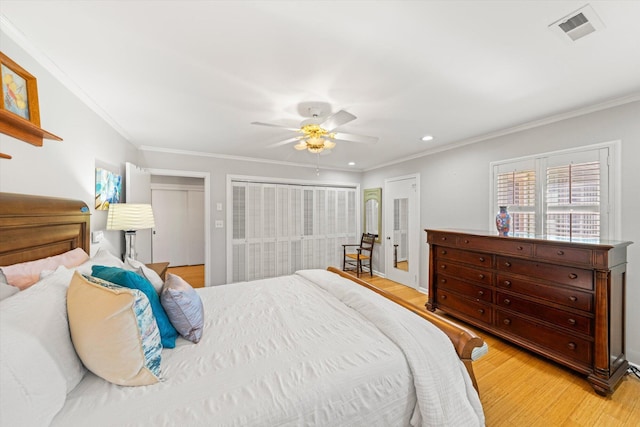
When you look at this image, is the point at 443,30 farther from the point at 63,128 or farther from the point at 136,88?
the point at 63,128

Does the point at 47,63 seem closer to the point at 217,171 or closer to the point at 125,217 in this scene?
the point at 125,217

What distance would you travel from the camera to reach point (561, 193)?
8.50 ft

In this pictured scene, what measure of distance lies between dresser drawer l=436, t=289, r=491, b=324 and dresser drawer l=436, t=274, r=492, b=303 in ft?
0.18

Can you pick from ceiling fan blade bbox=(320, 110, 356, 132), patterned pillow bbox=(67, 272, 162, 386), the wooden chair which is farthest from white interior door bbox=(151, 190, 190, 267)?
patterned pillow bbox=(67, 272, 162, 386)

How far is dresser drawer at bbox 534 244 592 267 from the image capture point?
198 centimetres

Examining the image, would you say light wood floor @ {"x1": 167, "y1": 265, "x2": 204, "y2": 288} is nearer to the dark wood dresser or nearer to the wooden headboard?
the wooden headboard

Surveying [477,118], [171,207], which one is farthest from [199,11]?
[171,207]

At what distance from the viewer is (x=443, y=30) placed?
4.51 ft

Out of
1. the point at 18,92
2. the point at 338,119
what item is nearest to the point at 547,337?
the point at 338,119

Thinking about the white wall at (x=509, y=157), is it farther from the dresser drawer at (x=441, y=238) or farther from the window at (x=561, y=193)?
the dresser drawer at (x=441, y=238)

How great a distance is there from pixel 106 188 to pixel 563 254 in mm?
4378

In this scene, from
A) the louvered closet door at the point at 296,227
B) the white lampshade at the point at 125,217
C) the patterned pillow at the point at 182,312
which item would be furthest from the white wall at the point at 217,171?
the patterned pillow at the point at 182,312

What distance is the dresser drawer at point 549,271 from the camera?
2012mm

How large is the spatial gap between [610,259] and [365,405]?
225 centimetres
